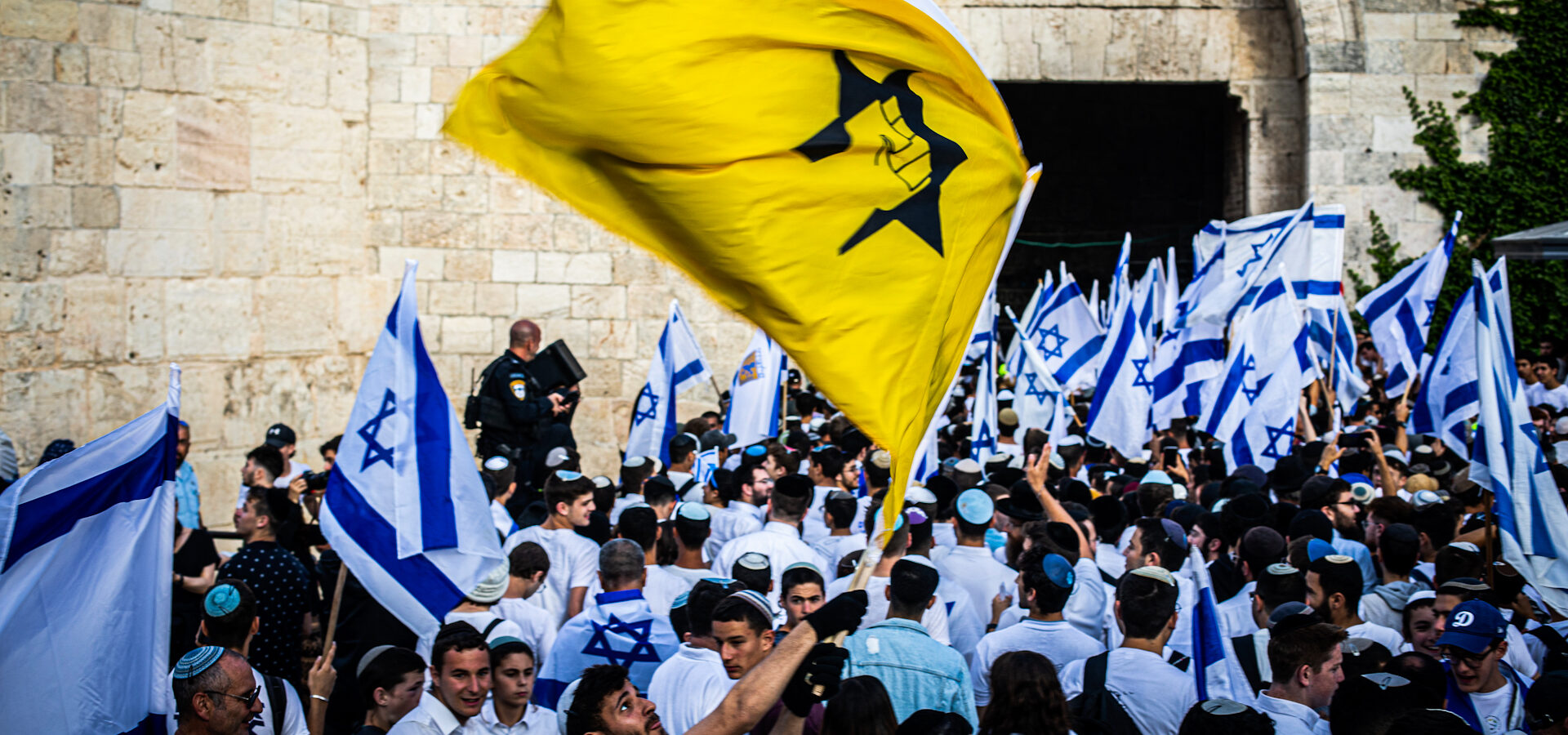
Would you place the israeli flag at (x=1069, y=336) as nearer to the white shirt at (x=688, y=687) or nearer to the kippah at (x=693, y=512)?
the kippah at (x=693, y=512)

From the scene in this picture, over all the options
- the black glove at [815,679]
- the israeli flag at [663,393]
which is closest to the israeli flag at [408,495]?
the black glove at [815,679]

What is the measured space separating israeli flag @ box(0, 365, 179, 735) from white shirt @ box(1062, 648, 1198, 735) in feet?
9.29

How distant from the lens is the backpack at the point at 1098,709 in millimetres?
3651

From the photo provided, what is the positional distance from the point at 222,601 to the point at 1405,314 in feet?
34.7

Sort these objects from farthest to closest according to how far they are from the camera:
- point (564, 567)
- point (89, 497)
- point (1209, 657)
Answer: point (564, 567) → point (1209, 657) → point (89, 497)

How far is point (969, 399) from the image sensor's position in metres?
13.6

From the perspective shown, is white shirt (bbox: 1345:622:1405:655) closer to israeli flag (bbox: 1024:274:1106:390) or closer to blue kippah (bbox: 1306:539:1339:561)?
blue kippah (bbox: 1306:539:1339:561)

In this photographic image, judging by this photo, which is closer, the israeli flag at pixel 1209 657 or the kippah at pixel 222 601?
the israeli flag at pixel 1209 657

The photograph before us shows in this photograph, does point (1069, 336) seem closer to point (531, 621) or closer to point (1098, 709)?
point (531, 621)

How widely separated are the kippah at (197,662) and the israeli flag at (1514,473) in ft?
15.5

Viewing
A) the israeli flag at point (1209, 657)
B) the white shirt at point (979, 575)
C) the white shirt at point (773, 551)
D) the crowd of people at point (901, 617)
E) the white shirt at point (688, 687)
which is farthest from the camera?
the white shirt at point (773, 551)

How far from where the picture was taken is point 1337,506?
20.6 ft

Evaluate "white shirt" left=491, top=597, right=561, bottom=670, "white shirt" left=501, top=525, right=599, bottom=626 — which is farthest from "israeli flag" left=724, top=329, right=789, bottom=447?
"white shirt" left=491, top=597, right=561, bottom=670

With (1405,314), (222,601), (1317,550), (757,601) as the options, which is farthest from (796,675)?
(1405,314)
